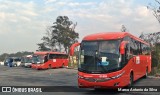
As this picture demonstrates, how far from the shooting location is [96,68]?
16.5 metres

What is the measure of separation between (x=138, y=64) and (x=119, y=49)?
4.92 m

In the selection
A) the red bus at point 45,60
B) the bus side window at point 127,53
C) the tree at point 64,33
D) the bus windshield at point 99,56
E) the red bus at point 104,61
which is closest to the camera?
→ the red bus at point 104,61

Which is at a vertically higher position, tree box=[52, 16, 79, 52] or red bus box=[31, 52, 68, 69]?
tree box=[52, 16, 79, 52]

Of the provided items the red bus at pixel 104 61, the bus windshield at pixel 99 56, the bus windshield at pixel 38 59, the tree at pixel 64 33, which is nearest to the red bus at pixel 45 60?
the bus windshield at pixel 38 59

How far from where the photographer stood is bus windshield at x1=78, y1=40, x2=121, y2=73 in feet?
54.2

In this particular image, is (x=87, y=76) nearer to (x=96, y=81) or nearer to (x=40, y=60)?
(x=96, y=81)

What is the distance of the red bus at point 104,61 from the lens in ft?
53.4

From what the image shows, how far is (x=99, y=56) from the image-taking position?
16797mm

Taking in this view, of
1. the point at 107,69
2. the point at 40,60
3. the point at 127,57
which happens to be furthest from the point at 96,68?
the point at 40,60

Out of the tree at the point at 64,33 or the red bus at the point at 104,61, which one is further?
the tree at the point at 64,33

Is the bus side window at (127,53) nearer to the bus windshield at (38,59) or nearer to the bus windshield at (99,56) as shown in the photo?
the bus windshield at (99,56)

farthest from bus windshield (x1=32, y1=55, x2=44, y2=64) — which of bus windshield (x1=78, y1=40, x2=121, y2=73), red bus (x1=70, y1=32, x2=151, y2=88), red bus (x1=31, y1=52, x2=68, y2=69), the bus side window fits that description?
bus windshield (x1=78, y1=40, x2=121, y2=73)

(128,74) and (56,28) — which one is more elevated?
(56,28)

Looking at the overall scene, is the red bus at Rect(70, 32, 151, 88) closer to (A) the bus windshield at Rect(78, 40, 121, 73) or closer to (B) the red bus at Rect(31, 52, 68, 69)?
(A) the bus windshield at Rect(78, 40, 121, 73)
